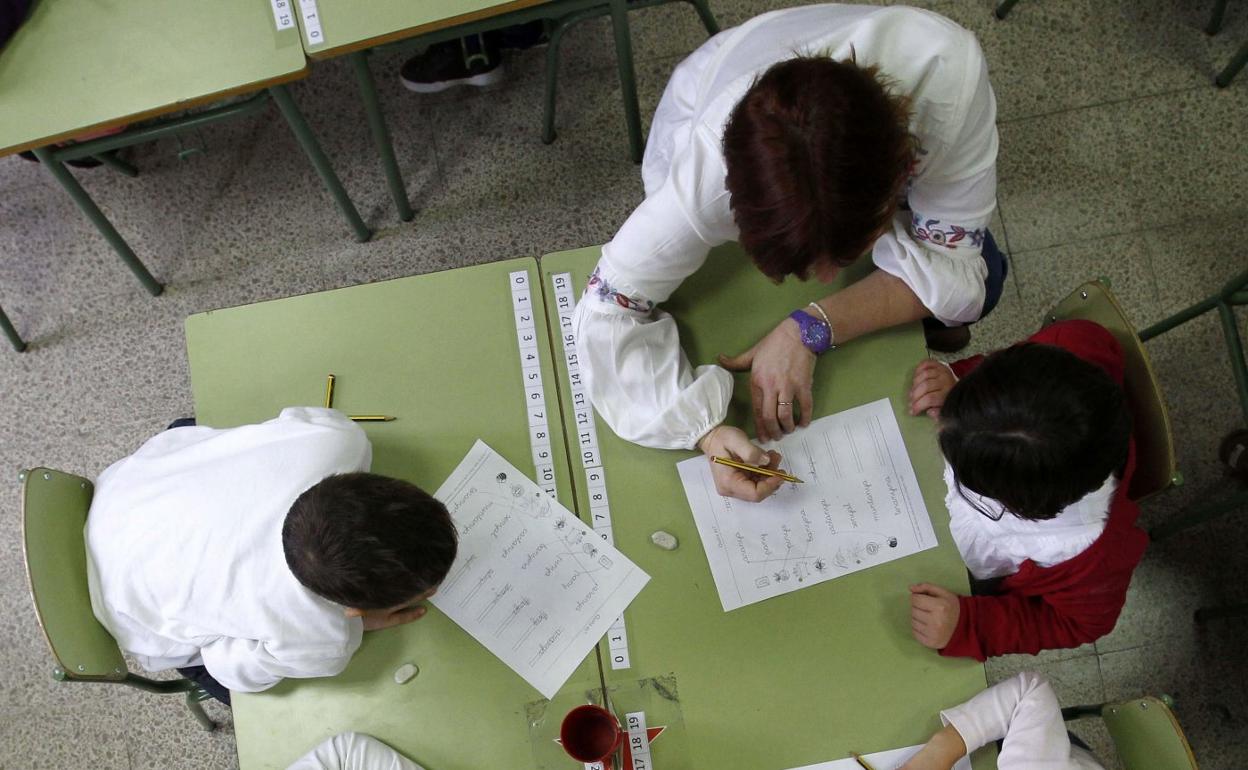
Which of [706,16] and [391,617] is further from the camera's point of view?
[706,16]

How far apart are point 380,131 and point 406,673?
1.17 meters

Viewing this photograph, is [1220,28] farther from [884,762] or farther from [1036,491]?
[884,762]

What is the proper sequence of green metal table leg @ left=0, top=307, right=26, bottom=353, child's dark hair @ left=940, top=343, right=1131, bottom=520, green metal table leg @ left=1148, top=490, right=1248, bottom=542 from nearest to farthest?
child's dark hair @ left=940, top=343, right=1131, bottom=520, green metal table leg @ left=1148, top=490, right=1248, bottom=542, green metal table leg @ left=0, top=307, right=26, bottom=353

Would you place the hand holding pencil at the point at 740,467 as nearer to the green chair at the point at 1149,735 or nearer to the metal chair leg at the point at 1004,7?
the green chair at the point at 1149,735

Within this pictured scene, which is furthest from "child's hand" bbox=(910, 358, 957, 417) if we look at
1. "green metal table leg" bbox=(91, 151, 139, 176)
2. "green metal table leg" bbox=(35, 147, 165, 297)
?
"green metal table leg" bbox=(91, 151, 139, 176)

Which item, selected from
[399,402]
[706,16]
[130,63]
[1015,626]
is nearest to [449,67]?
[706,16]

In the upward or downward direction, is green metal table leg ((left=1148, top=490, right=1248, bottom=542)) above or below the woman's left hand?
below

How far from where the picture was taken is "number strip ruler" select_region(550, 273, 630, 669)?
1201mm

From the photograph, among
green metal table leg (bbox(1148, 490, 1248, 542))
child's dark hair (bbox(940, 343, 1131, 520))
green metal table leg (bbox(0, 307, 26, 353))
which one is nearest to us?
child's dark hair (bbox(940, 343, 1131, 520))

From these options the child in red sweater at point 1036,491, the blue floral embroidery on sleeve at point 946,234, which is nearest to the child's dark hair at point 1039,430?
the child in red sweater at point 1036,491

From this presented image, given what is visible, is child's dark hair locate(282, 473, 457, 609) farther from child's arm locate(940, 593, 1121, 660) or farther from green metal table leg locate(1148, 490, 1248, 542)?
green metal table leg locate(1148, 490, 1248, 542)

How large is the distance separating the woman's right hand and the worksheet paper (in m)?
0.18

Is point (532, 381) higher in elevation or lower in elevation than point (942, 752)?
higher

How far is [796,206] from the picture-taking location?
0.93 metres
